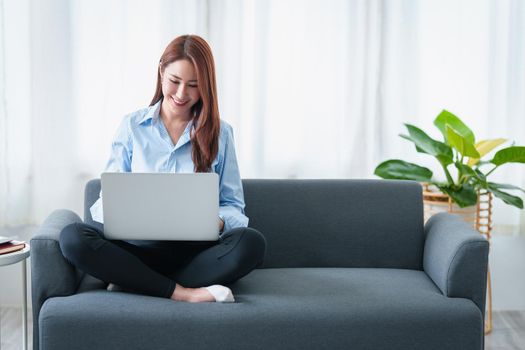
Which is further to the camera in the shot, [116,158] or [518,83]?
[518,83]

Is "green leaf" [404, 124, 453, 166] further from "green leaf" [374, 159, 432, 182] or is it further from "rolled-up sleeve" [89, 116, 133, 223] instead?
"rolled-up sleeve" [89, 116, 133, 223]

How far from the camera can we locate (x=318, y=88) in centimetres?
360

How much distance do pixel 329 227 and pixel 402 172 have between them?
53 cm

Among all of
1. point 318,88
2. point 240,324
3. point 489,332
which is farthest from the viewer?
point 318,88

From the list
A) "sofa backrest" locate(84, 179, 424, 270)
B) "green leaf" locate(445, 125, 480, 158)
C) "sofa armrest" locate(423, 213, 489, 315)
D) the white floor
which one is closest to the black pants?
"sofa backrest" locate(84, 179, 424, 270)

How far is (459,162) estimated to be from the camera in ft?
10.4

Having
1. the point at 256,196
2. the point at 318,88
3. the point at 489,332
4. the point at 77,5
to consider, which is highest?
the point at 77,5

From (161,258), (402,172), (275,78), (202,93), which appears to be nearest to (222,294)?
(161,258)

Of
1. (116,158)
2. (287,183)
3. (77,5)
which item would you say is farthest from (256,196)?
(77,5)

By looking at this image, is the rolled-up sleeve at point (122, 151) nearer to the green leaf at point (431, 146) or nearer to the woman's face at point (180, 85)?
the woman's face at point (180, 85)

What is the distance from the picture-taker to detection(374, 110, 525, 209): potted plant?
315 centimetres

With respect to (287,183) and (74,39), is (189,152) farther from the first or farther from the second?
(74,39)

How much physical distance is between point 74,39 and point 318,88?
1.19 meters

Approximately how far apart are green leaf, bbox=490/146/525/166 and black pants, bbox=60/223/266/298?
1259 millimetres
